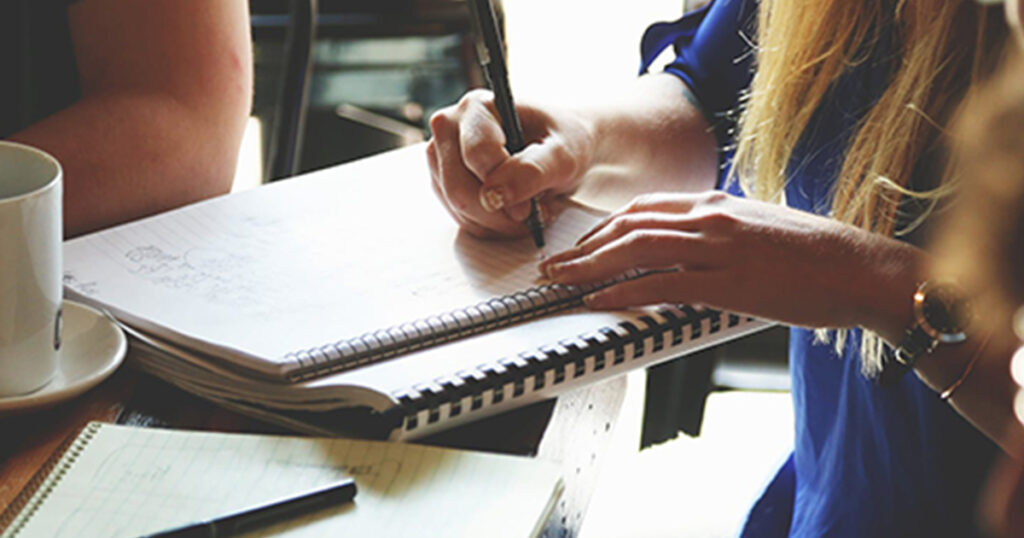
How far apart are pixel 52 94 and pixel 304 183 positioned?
0.38 meters

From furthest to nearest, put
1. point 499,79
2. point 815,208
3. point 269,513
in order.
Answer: point 815,208 < point 499,79 < point 269,513

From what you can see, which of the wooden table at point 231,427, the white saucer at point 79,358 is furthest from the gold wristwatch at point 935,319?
the white saucer at point 79,358

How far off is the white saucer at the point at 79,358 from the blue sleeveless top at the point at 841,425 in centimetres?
54

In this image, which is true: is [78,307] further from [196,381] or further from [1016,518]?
[1016,518]

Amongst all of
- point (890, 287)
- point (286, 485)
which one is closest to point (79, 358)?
point (286, 485)

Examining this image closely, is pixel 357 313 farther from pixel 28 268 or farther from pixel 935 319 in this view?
pixel 935 319

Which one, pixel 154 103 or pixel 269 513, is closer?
pixel 269 513

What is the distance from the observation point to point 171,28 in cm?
98

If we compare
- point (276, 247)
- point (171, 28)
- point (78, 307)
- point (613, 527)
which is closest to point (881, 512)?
point (613, 527)

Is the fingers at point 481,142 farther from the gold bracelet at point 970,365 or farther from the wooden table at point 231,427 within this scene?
the gold bracelet at point 970,365

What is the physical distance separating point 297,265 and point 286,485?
0.23 metres

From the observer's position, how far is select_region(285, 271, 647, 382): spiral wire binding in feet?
1.97

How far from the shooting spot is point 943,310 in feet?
2.24

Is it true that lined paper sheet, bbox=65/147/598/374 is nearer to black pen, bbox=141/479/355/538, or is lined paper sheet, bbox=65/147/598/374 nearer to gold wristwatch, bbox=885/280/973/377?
black pen, bbox=141/479/355/538
